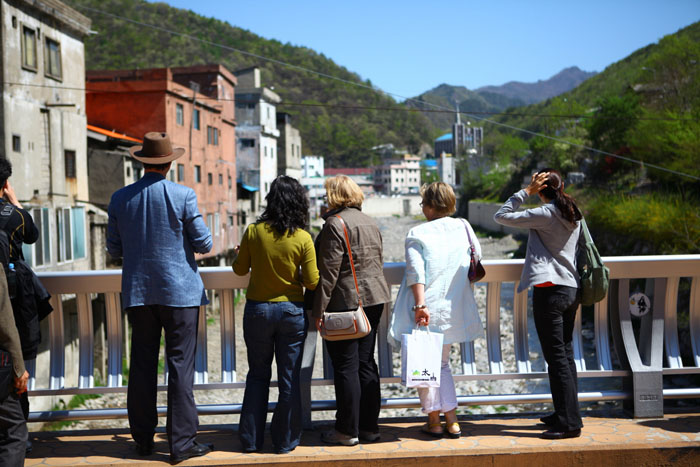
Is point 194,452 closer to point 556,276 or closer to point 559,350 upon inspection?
point 559,350

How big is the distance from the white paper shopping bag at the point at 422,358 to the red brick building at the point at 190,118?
26036mm

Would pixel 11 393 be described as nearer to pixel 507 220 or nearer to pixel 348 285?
pixel 348 285

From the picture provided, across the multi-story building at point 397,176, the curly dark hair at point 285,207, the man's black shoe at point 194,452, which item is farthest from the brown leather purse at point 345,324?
the multi-story building at point 397,176

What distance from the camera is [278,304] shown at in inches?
179

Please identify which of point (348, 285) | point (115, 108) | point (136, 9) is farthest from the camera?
point (136, 9)

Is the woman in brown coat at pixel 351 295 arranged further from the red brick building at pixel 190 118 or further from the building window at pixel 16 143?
the red brick building at pixel 190 118

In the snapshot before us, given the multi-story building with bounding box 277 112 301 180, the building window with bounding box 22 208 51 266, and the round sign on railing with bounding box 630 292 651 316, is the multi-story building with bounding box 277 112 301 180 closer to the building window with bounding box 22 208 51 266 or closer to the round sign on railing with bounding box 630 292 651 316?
the building window with bounding box 22 208 51 266

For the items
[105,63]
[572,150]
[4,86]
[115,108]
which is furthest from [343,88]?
[4,86]

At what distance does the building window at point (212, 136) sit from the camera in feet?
117

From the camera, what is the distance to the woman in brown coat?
4.59 metres

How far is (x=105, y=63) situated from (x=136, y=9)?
5021 cm

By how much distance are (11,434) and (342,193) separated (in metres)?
2.61

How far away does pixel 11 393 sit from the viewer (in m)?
3.92

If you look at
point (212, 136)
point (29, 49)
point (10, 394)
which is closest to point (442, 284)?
point (10, 394)
